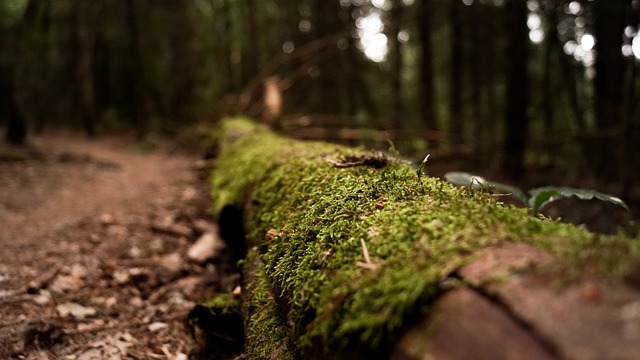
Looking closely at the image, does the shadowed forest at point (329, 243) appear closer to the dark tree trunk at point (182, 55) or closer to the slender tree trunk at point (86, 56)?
the slender tree trunk at point (86, 56)

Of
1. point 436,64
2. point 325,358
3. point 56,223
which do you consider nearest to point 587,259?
point 325,358

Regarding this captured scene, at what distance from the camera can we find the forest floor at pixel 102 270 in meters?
2.26

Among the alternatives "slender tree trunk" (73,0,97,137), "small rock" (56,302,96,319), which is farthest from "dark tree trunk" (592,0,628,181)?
"slender tree trunk" (73,0,97,137)

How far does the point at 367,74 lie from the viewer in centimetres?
1567

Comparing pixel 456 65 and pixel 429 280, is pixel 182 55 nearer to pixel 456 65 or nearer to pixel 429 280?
pixel 456 65

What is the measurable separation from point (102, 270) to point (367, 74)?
13697 mm

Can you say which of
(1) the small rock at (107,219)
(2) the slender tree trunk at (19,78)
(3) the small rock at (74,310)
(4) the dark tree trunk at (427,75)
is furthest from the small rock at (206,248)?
(2) the slender tree trunk at (19,78)

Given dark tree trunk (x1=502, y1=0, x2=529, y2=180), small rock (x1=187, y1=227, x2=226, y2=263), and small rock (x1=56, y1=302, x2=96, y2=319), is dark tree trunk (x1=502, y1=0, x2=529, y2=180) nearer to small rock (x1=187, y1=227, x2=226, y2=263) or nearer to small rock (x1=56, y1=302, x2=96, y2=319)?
small rock (x1=187, y1=227, x2=226, y2=263)

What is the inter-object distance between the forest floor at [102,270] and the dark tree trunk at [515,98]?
18.2ft

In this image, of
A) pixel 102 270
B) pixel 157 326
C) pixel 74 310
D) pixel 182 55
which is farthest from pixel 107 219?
pixel 182 55

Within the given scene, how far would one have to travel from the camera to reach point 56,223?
4.44 meters

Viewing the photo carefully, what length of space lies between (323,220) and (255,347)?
2.02 ft

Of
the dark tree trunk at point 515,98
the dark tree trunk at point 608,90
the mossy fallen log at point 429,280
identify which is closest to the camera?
the mossy fallen log at point 429,280

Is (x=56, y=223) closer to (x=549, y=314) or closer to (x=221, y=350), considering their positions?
(x=221, y=350)
